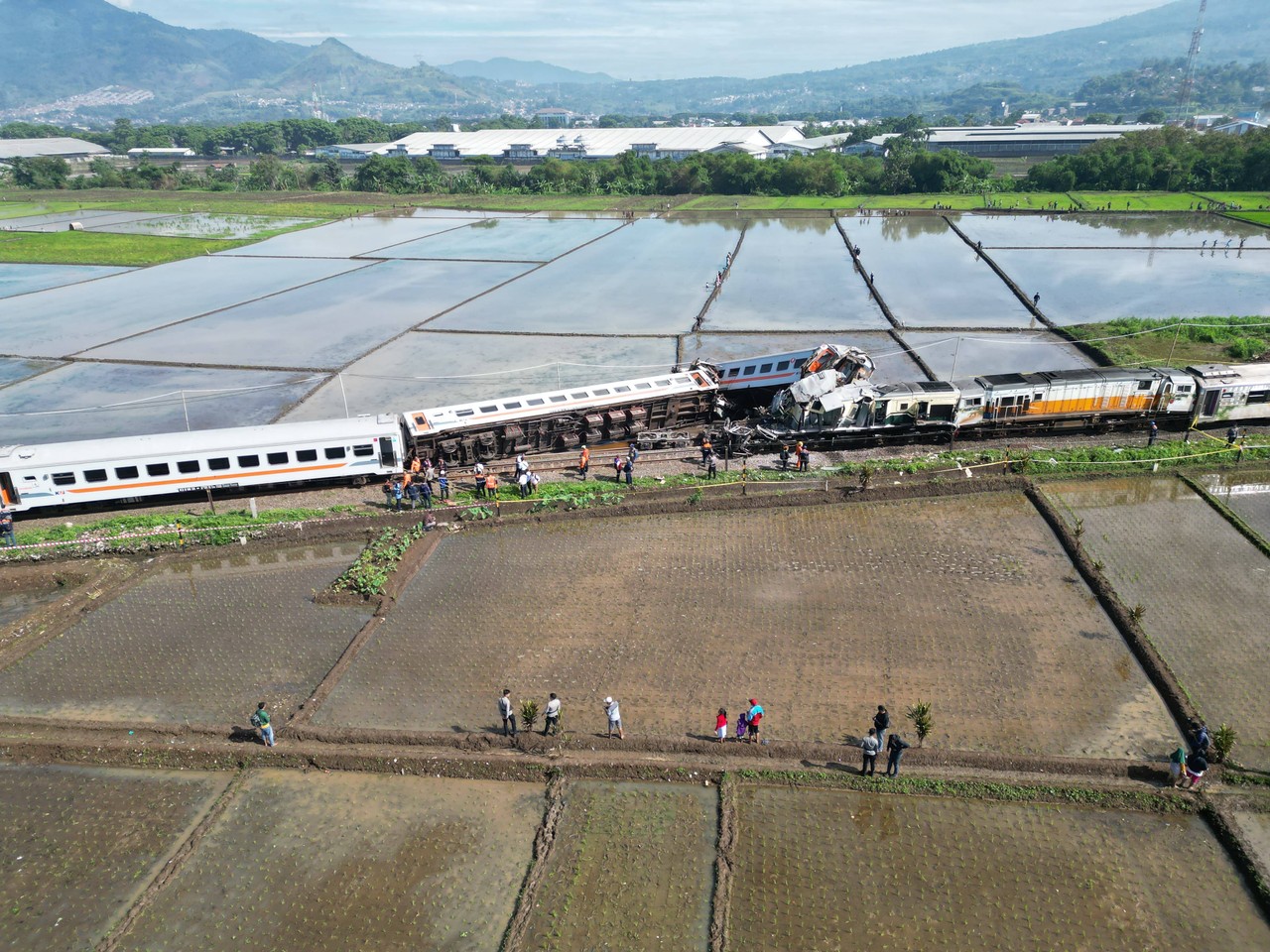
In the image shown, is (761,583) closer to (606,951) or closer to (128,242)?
(606,951)

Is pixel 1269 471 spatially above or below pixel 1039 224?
below

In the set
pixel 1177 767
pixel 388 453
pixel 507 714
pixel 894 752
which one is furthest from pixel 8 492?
pixel 1177 767

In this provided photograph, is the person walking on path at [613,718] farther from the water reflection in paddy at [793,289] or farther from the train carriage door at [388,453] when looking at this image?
the water reflection in paddy at [793,289]

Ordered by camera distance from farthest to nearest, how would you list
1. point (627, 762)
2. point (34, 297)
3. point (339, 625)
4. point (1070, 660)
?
point (34, 297) → point (339, 625) → point (1070, 660) → point (627, 762)

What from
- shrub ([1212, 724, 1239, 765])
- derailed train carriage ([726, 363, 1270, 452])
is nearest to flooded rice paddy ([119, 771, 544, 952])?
shrub ([1212, 724, 1239, 765])

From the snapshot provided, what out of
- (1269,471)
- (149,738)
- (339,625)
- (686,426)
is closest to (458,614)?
(339,625)

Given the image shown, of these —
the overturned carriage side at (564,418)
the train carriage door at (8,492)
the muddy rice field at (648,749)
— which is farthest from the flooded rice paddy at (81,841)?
the overturned carriage side at (564,418)

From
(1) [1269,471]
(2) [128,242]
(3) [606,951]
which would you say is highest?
(2) [128,242]
